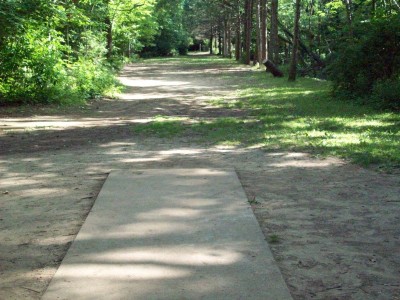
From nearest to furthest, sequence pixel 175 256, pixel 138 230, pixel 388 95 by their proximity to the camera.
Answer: pixel 175 256 < pixel 138 230 < pixel 388 95

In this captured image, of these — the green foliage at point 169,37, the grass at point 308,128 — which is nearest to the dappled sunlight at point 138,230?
the grass at point 308,128

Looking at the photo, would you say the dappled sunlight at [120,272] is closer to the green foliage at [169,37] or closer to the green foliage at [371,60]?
the green foliage at [371,60]

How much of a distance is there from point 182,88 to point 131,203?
1912cm

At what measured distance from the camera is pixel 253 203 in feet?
19.1

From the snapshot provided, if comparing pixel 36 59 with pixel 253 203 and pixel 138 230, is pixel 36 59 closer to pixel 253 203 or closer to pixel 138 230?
pixel 253 203

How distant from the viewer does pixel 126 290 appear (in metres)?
3.58

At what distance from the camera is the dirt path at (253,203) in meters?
3.95

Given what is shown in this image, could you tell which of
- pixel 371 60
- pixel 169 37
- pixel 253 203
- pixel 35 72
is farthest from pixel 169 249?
pixel 169 37

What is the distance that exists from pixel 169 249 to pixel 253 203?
1.71 metres

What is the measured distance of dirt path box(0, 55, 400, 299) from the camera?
13.0 feet

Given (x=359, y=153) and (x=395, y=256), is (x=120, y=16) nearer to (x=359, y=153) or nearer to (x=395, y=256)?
(x=359, y=153)

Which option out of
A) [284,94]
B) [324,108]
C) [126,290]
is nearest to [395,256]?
[126,290]

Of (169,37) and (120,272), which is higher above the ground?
(169,37)

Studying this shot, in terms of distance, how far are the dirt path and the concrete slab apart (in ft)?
0.58
